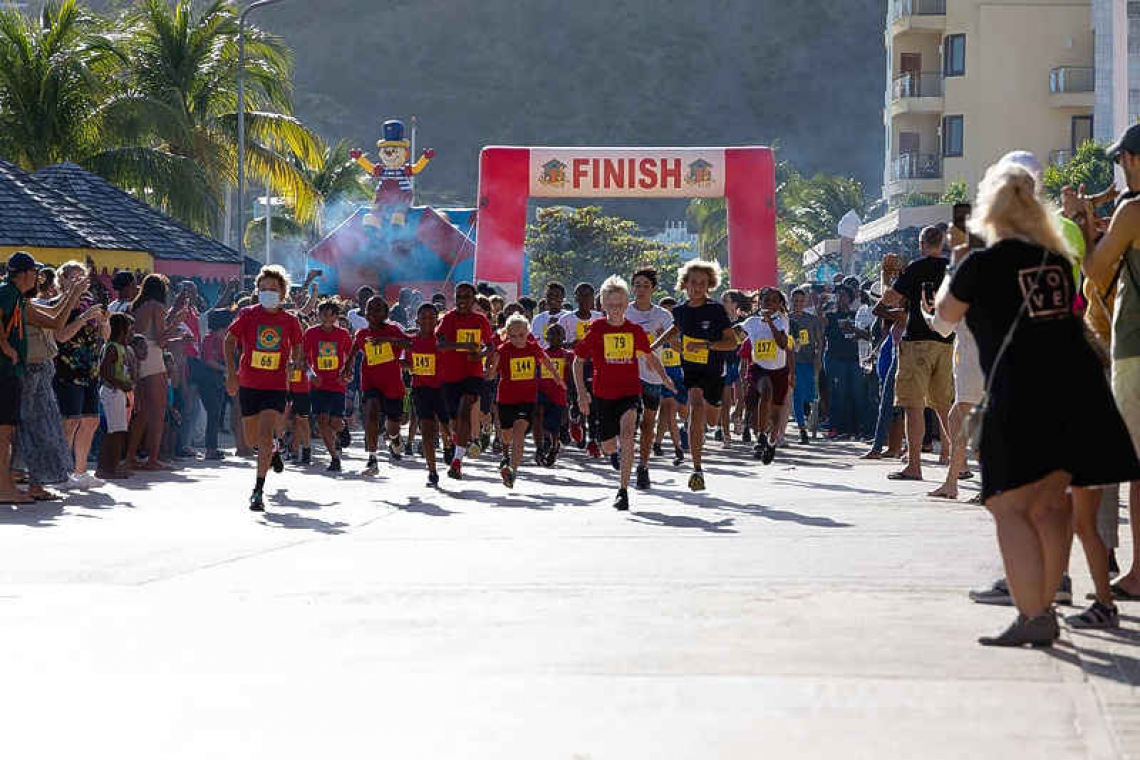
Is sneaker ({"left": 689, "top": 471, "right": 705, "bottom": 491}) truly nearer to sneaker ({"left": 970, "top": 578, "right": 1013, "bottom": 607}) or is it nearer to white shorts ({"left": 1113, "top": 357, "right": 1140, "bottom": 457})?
sneaker ({"left": 970, "top": 578, "right": 1013, "bottom": 607})

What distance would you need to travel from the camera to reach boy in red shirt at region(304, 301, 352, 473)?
63.5 feet

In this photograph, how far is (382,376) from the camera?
18.8m

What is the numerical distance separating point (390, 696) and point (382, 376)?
12481 mm

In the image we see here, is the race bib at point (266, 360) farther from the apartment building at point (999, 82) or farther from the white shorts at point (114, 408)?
the apartment building at point (999, 82)

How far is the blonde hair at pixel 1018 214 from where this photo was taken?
7379 mm

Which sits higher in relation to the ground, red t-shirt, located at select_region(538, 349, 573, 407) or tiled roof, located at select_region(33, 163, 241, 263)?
tiled roof, located at select_region(33, 163, 241, 263)

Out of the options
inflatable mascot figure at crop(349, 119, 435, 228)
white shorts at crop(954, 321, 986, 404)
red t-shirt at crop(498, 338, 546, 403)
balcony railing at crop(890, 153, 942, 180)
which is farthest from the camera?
balcony railing at crop(890, 153, 942, 180)

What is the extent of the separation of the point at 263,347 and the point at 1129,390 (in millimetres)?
7801

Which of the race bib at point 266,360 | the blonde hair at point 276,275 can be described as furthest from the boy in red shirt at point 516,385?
the race bib at point 266,360

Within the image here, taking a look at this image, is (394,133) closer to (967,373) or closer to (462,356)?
(462,356)

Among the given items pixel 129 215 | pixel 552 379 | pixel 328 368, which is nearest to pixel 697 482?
pixel 552 379

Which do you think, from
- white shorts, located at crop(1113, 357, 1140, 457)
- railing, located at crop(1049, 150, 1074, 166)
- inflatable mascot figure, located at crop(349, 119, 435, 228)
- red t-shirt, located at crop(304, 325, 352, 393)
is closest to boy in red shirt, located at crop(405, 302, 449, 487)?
red t-shirt, located at crop(304, 325, 352, 393)

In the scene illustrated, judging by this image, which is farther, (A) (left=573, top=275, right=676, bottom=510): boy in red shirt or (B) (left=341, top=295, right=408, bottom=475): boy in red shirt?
(B) (left=341, top=295, right=408, bottom=475): boy in red shirt

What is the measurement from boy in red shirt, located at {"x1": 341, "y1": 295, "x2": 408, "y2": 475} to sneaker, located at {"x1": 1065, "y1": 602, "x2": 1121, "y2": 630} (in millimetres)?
11302
